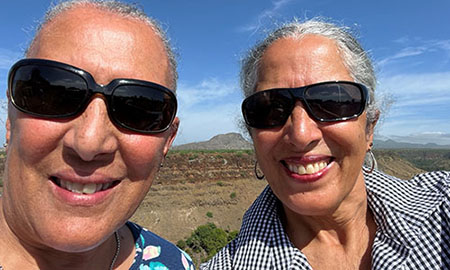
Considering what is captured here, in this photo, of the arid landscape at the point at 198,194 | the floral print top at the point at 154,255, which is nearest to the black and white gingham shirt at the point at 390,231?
the floral print top at the point at 154,255

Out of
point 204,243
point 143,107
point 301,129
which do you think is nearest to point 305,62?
point 301,129

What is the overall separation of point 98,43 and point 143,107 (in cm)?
35

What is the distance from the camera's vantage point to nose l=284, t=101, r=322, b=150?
1.82 m

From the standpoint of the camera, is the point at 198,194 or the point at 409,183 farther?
the point at 198,194

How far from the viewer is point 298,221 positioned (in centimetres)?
222

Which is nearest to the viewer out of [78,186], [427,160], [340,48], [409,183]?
[78,186]

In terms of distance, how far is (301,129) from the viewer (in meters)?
1.84

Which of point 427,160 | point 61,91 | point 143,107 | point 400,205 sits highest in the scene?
point 61,91

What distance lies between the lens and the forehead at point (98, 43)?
1.36 meters

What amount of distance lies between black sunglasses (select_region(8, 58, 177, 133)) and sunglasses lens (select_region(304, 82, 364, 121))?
3.40 feet

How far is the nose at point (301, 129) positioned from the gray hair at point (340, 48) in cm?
40

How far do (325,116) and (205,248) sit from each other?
16764mm

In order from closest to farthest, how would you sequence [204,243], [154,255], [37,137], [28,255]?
[37,137]
[28,255]
[154,255]
[204,243]

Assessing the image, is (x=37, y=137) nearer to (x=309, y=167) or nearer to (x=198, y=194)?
(x=309, y=167)
